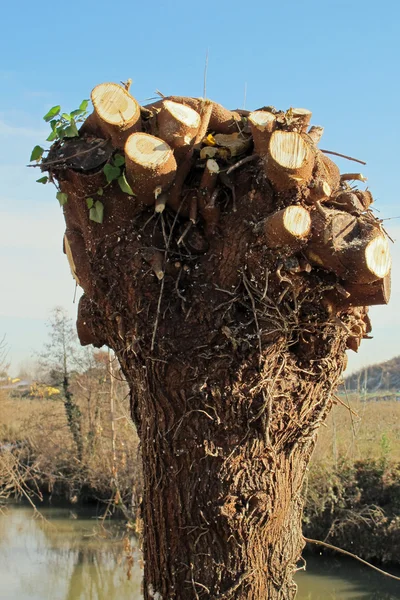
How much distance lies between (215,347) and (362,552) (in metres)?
9.08

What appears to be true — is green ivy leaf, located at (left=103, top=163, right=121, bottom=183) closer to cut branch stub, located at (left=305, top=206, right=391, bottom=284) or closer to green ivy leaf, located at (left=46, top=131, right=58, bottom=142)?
green ivy leaf, located at (left=46, top=131, right=58, bottom=142)

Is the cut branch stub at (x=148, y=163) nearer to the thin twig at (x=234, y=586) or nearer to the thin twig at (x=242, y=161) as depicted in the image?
the thin twig at (x=242, y=161)

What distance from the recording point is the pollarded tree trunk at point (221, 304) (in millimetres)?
2404

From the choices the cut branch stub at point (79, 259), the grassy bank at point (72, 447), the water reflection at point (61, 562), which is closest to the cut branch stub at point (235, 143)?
the cut branch stub at point (79, 259)

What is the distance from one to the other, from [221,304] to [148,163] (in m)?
0.64

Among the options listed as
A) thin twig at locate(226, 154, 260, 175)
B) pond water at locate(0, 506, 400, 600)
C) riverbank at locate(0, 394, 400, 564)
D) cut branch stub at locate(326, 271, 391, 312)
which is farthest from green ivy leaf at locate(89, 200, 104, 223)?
pond water at locate(0, 506, 400, 600)

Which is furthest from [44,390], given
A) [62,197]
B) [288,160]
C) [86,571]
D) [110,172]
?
[288,160]

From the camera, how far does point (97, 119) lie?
260cm

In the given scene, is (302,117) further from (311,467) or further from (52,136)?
(311,467)

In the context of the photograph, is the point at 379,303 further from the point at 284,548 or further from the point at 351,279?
the point at 284,548

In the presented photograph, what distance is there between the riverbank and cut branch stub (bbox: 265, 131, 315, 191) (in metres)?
6.50

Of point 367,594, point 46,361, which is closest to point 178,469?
point 367,594

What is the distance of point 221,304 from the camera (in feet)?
8.11

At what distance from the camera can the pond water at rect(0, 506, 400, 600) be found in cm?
1000
